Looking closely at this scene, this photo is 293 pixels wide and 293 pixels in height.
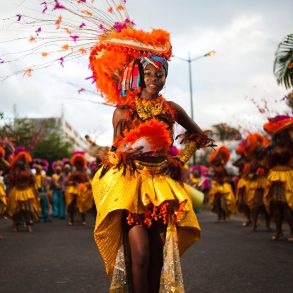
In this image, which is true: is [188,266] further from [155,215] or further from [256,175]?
[256,175]

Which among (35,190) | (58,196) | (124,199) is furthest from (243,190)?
(124,199)

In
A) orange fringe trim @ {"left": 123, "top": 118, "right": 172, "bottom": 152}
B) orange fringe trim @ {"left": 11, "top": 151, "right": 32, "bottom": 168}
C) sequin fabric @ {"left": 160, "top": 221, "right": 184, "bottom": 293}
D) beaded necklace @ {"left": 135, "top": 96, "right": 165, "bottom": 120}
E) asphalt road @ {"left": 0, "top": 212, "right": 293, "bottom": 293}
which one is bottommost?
asphalt road @ {"left": 0, "top": 212, "right": 293, "bottom": 293}

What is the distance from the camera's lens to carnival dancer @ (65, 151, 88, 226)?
1683 cm

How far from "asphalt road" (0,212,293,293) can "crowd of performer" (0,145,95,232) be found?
2.37m

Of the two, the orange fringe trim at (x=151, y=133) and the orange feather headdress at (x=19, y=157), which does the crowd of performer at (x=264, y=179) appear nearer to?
the orange feather headdress at (x=19, y=157)

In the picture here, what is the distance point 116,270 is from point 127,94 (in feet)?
4.72

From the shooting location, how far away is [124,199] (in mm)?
4121

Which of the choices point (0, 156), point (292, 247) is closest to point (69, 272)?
point (292, 247)

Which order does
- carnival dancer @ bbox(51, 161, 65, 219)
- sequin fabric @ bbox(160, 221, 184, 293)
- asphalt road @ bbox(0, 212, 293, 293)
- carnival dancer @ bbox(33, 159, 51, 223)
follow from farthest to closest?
carnival dancer @ bbox(51, 161, 65, 219), carnival dancer @ bbox(33, 159, 51, 223), asphalt road @ bbox(0, 212, 293, 293), sequin fabric @ bbox(160, 221, 184, 293)

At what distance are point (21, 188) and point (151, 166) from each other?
10.5 m

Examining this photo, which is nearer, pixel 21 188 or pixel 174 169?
pixel 174 169

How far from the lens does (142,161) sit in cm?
434

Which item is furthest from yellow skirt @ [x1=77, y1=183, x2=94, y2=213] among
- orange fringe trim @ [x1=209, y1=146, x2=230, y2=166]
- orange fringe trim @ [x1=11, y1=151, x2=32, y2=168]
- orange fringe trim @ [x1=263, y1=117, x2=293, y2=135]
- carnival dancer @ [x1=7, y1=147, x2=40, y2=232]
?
orange fringe trim @ [x1=263, y1=117, x2=293, y2=135]

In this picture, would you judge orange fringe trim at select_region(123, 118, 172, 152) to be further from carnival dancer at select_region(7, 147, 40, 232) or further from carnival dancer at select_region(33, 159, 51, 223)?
carnival dancer at select_region(33, 159, 51, 223)
